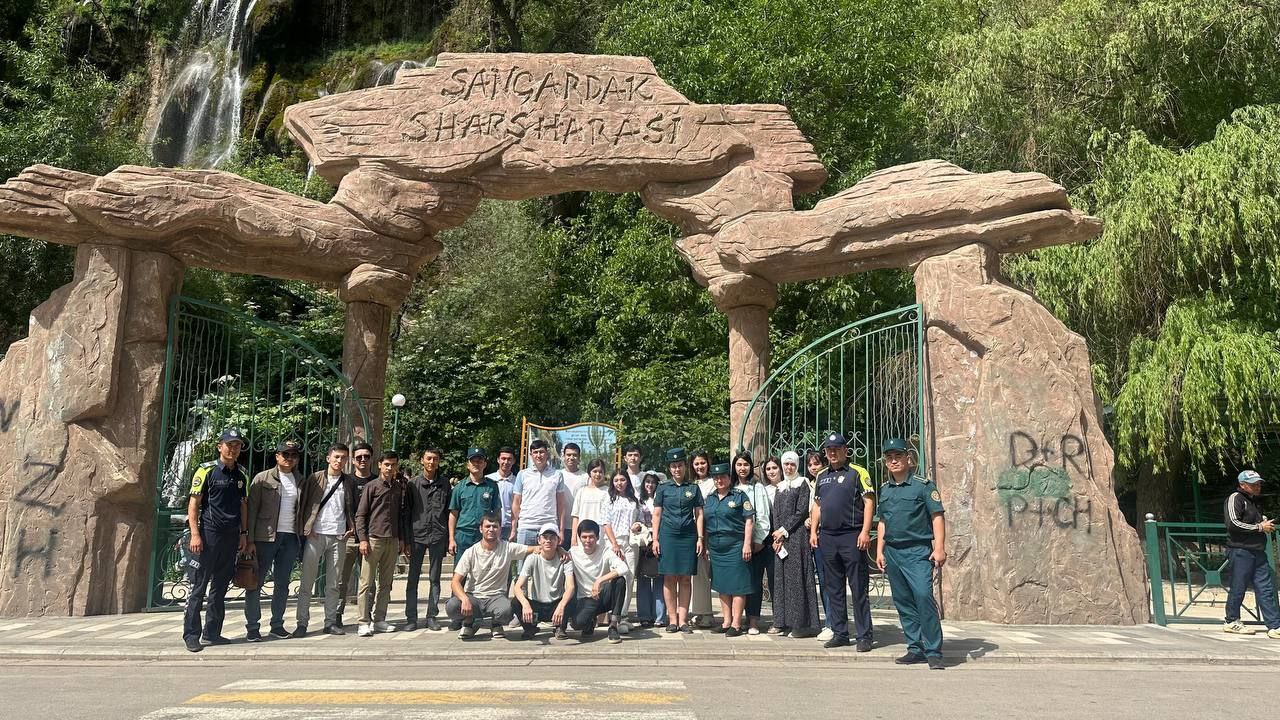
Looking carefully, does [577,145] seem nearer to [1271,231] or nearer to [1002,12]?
[1271,231]

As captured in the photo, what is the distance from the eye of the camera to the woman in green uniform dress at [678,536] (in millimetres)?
7973

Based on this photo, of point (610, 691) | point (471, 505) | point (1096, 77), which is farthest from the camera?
point (1096, 77)

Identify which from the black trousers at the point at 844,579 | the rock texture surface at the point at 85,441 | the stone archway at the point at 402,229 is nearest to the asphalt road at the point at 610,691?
the black trousers at the point at 844,579

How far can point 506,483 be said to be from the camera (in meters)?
8.61

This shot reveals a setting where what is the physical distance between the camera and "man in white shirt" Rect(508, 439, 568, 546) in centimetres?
826

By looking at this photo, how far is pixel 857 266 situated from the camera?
385 inches

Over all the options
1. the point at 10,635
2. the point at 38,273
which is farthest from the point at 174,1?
the point at 10,635

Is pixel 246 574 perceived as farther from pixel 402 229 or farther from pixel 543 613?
pixel 402 229

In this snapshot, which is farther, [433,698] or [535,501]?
[535,501]

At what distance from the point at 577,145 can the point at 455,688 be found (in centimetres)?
637

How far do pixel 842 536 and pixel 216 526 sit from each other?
483cm

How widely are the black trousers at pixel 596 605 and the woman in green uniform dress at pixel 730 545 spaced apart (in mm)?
895

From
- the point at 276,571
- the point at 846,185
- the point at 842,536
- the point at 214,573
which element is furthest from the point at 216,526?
the point at 846,185

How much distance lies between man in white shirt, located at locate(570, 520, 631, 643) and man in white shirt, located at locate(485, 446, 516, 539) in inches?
42.5
